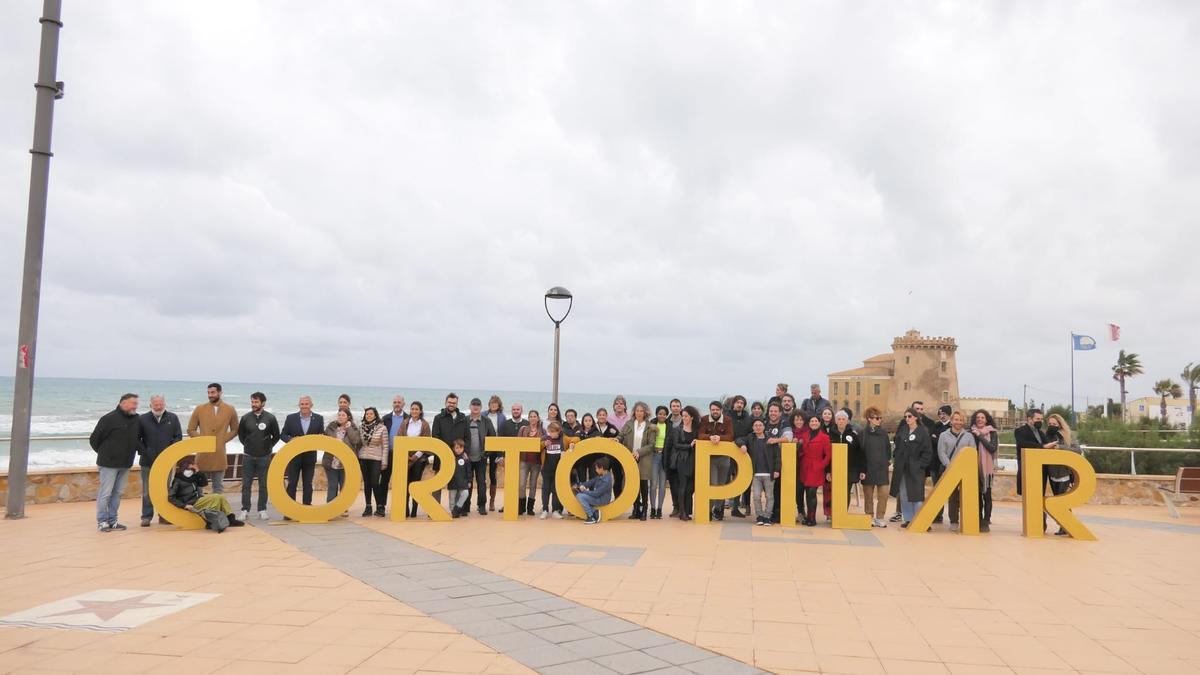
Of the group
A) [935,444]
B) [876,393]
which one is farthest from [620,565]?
[876,393]

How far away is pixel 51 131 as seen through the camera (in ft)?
31.8

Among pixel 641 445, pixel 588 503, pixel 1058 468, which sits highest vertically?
pixel 641 445

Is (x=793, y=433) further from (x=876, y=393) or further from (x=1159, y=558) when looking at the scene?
(x=876, y=393)

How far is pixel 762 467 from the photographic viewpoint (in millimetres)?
10453

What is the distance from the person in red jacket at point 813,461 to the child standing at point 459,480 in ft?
15.7

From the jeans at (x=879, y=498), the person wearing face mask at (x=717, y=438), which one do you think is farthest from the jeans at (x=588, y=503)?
the jeans at (x=879, y=498)

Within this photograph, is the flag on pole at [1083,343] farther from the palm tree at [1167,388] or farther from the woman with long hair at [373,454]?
the woman with long hair at [373,454]

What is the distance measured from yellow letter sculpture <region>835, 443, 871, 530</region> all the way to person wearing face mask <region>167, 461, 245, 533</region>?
25.5ft

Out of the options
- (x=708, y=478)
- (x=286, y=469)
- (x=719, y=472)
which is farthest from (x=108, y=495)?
(x=719, y=472)

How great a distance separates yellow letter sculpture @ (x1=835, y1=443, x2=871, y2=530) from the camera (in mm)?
9805

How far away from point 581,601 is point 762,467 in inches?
203

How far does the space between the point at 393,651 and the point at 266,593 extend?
201 centimetres

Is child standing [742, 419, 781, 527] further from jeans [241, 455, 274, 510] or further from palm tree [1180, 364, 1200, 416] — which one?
palm tree [1180, 364, 1200, 416]

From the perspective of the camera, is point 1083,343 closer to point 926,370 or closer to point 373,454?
point 926,370
